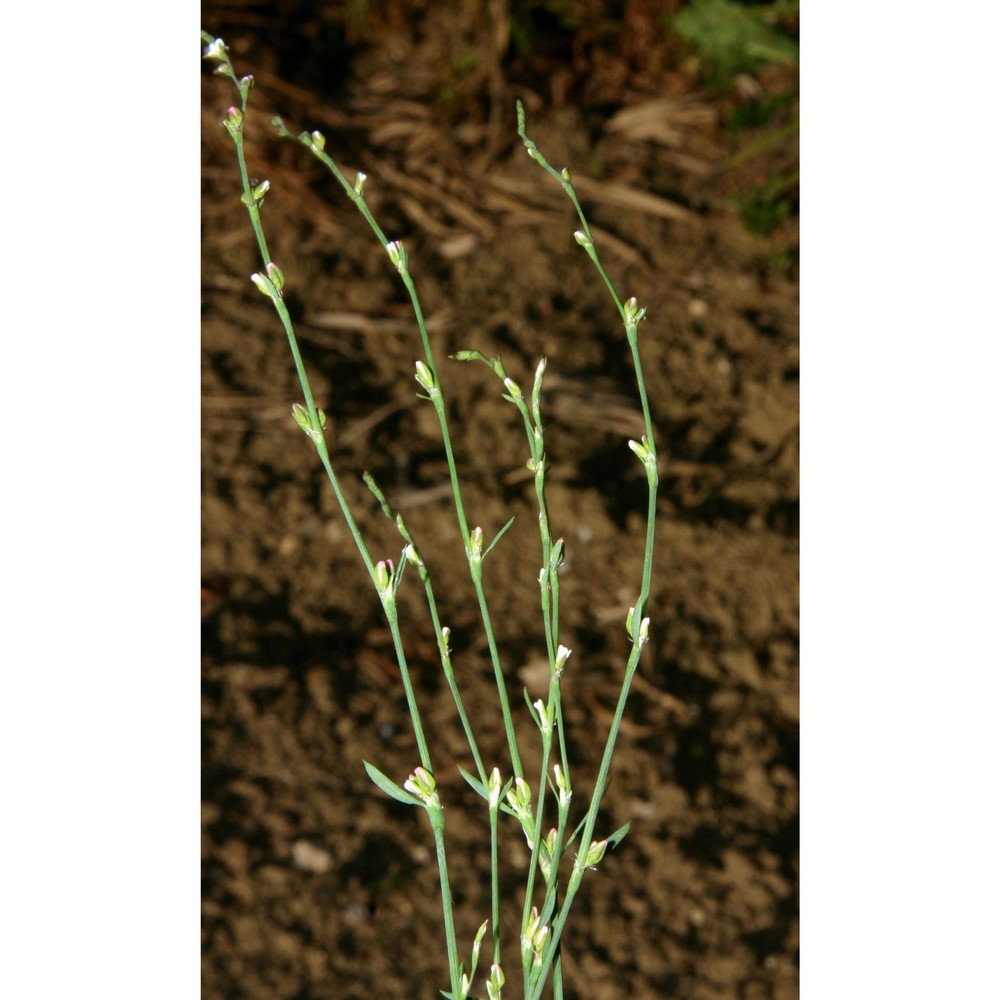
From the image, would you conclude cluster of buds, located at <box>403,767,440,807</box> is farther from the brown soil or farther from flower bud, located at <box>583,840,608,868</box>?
the brown soil

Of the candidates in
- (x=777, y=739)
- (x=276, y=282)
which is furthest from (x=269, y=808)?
(x=276, y=282)

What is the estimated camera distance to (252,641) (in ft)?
4.90

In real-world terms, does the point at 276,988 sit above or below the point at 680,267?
below

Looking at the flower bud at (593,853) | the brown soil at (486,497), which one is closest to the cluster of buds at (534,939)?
the flower bud at (593,853)

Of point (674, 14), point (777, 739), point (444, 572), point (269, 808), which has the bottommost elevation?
A: point (269, 808)

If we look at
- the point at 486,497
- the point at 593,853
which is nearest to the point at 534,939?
the point at 593,853

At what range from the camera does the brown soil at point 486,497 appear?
1.43 m

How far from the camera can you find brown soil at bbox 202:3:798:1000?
1432mm

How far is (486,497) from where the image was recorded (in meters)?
1.56

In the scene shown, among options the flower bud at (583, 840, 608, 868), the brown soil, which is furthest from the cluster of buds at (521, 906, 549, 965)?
the brown soil

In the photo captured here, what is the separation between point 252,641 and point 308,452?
0.30m

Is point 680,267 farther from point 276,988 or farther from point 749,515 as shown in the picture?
point 276,988

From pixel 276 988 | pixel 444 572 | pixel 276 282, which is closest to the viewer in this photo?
pixel 276 282

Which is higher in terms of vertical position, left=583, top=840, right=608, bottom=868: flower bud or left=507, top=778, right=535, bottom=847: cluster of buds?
left=507, top=778, right=535, bottom=847: cluster of buds
